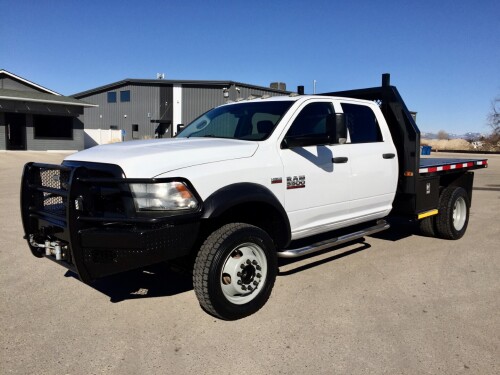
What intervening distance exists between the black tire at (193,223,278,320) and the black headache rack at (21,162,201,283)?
224mm

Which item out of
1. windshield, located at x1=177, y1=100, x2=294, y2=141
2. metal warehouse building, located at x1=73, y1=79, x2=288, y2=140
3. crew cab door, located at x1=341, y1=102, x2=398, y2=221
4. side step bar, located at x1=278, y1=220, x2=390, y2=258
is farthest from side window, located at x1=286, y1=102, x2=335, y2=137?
metal warehouse building, located at x1=73, y1=79, x2=288, y2=140

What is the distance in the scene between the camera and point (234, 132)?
468 centimetres

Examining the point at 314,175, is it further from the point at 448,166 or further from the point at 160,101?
the point at 160,101

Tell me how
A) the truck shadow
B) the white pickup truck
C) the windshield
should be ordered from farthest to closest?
the windshield → the truck shadow → the white pickup truck

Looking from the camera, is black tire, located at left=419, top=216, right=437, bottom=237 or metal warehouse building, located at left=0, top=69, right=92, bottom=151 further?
metal warehouse building, located at left=0, top=69, right=92, bottom=151

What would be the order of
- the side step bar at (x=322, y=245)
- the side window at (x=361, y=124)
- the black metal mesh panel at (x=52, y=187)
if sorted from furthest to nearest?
the side window at (x=361, y=124), the side step bar at (x=322, y=245), the black metal mesh panel at (x=52, y=187)

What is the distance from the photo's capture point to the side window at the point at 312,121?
4.43 meters

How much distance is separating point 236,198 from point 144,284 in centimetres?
174

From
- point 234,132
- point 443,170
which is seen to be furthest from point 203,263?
point 443,170

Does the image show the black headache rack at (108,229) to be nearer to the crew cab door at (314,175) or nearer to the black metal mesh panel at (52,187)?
the black metal mesh panel at (52,187)

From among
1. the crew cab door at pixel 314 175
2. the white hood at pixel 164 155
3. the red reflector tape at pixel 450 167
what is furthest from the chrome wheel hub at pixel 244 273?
the red reflector tape at pixel 450 167

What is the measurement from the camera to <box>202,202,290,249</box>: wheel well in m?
3.85

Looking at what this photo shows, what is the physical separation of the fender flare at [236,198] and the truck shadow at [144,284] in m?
1.01

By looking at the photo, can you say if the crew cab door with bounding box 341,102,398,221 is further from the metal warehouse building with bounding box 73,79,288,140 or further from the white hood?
the metal warehouse building with bounding box 73,79,288,140
